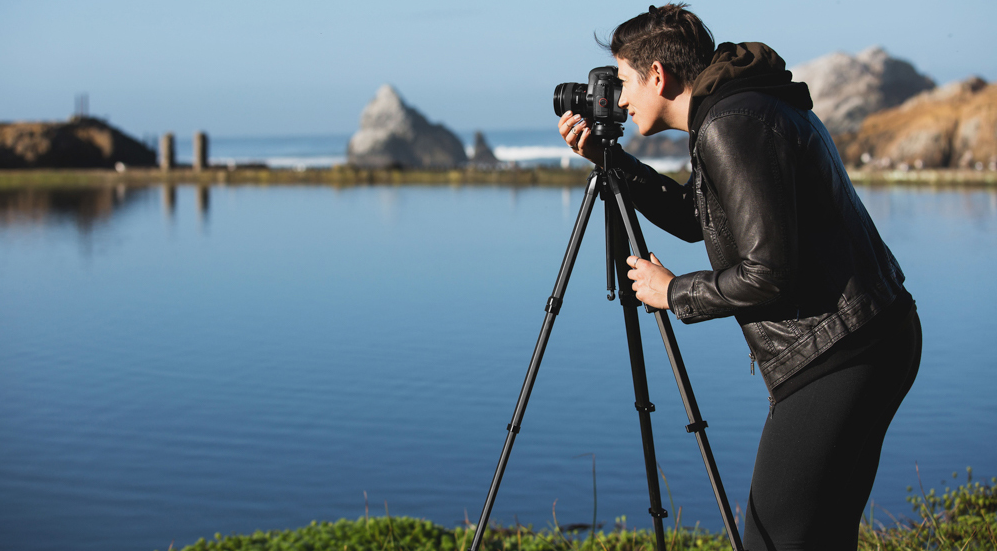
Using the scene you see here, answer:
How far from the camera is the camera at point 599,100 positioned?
2256 millimetres

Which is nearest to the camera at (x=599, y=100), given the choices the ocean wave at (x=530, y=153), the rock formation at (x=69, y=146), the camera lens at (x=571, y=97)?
the camera lens at (x=571, y=97)

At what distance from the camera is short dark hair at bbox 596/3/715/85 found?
6.25 feet

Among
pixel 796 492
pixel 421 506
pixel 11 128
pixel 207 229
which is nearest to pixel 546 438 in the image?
pixel 421 506

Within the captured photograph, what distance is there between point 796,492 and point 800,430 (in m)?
0.13

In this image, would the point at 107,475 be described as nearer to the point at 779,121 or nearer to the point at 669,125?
the point at 669,125

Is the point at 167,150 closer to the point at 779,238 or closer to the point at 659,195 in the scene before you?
the point at 659,195

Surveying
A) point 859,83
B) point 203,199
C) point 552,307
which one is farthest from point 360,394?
point 859,83

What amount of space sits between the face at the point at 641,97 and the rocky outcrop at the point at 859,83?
6543 cm

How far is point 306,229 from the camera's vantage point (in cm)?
1555

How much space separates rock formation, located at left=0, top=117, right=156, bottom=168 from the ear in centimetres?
3449

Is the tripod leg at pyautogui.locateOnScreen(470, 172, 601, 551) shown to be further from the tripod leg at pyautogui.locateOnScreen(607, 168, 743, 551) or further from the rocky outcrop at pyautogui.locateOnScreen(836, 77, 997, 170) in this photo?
the rocky outcrop at pyautogui.locateOnScreen(836, 77, 997, 170)

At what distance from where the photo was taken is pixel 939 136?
31.3 meters

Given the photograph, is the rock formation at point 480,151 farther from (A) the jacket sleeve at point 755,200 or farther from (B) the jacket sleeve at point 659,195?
(A) the jacket sleeve at point 755,200

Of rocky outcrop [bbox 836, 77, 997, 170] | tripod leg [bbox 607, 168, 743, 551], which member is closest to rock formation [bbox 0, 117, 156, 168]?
rocky outcrop [bbox 836, 77, 997, 170]
